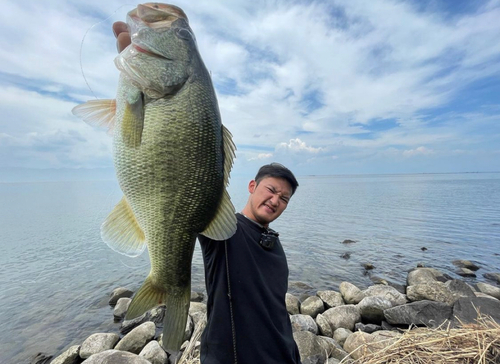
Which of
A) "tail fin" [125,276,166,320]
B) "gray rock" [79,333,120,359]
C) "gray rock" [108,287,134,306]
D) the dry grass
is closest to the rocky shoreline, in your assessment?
"gray rock" [79,333,120,359]

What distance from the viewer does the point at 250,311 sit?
2.34m

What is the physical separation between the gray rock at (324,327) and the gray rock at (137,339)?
14.0 ft

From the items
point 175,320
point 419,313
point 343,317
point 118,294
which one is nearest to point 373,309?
point 343,317

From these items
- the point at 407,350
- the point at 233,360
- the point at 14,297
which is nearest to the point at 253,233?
the point at 233,360

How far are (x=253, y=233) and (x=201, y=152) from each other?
1160 millimetres

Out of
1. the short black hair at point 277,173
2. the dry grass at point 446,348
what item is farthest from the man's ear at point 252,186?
the dry grass at point 446,348

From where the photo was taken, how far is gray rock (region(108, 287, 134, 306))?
10.5 metres

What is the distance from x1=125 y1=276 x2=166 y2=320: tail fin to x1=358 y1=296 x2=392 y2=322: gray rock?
8.05 metres

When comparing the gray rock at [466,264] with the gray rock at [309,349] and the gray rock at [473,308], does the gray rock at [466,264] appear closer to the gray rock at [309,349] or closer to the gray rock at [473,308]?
the gray rock at [473,308]

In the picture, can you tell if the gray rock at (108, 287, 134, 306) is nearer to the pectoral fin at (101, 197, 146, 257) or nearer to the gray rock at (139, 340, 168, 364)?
the gray rock at (139, 340, 168, 364)

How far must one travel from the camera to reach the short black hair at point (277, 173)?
9.40 ft

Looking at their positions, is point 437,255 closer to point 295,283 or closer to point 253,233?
point 295,283

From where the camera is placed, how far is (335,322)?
7.96 m

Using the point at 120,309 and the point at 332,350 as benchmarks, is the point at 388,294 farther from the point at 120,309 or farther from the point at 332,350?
the point at 120,309
